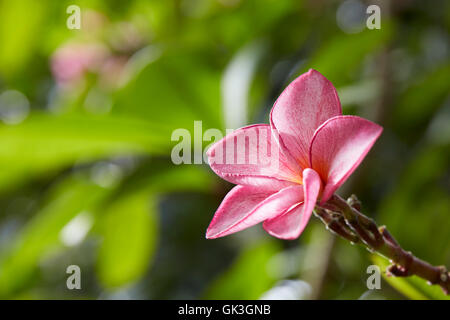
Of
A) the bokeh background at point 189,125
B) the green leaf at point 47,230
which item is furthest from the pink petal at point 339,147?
the green leaf at point 47,230

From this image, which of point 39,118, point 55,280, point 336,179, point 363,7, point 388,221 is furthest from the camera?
point 55,280

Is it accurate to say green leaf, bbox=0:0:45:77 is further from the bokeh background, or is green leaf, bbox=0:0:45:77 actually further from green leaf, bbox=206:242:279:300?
green leaf, bbox=206:242:279:300

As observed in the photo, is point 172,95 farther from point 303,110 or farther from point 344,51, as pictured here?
point 303,110

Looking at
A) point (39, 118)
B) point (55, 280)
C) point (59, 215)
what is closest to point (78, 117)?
point (39, 118)

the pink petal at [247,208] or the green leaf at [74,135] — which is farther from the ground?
the green leaf at [74,135]

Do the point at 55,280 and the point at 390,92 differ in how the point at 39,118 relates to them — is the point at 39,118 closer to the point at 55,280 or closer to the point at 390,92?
the point at 390,92

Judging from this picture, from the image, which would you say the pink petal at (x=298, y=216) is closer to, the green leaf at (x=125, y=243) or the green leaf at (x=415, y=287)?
the green leaf at (x=415, y=287)
